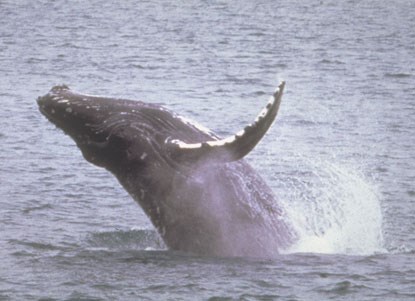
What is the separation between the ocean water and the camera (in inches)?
570

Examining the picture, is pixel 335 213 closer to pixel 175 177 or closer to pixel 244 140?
pixel 175 177

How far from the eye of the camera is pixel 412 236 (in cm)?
1827

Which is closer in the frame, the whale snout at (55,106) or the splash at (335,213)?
the whale snout at (55,106)

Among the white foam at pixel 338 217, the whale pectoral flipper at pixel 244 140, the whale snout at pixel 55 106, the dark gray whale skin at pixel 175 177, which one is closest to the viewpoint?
the whale pectoral flipper at pixel 244 140

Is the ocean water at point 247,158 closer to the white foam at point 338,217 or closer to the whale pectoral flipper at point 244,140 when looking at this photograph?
the white foam at point 338,217

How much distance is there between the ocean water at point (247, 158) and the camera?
14.5 m

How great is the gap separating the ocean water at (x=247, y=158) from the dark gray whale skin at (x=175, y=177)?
1.01ft

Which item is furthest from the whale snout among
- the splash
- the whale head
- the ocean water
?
the splash

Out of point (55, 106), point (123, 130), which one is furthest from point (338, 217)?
point (55, 106)

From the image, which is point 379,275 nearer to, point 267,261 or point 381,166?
point 267,261

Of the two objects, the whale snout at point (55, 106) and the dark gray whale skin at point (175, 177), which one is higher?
the whale snout at point (55, 106)

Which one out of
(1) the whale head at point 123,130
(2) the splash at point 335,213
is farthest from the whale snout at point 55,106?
(2) the splash at point 335,213

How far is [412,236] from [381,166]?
623 cm

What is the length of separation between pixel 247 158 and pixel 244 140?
12.3 meters
